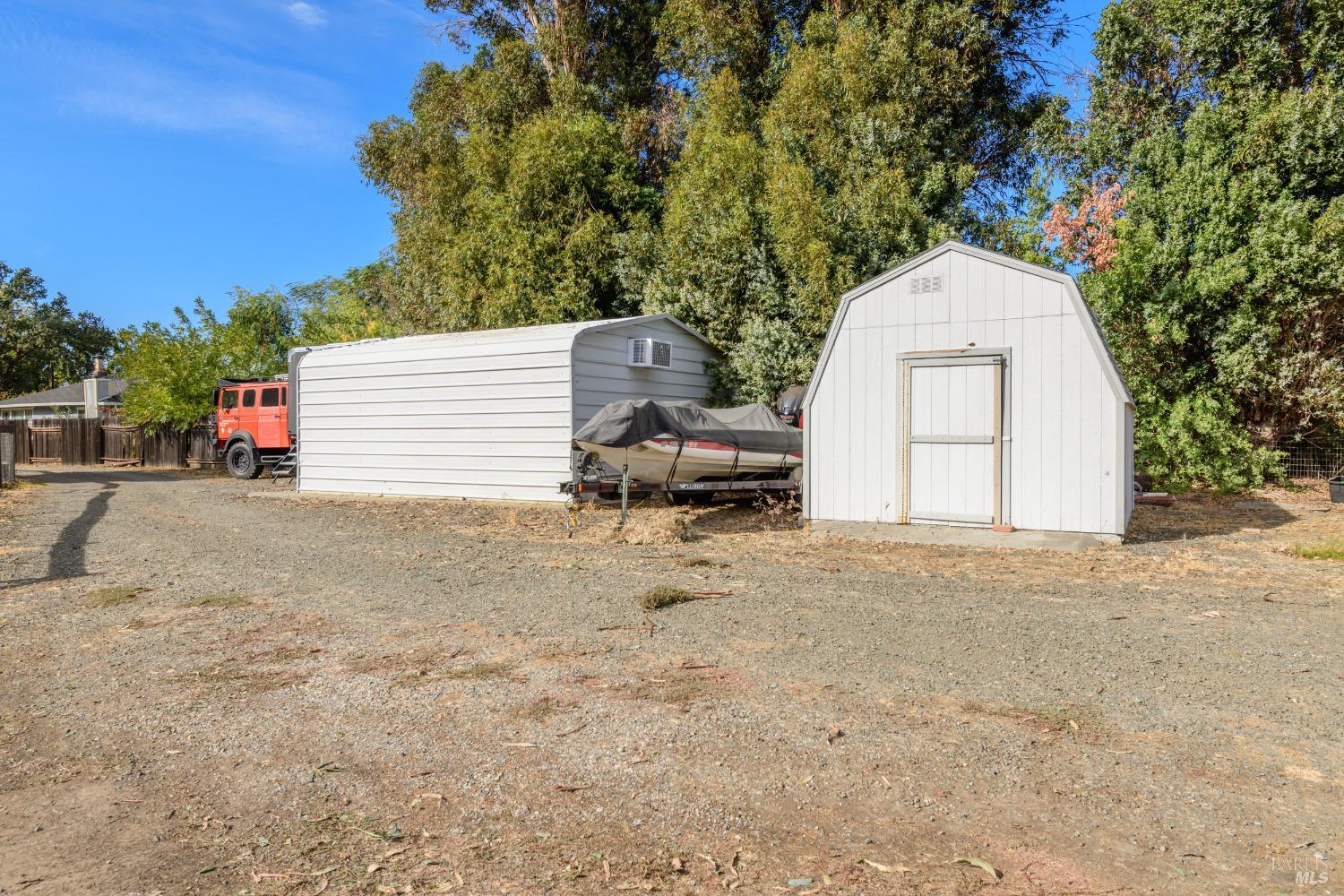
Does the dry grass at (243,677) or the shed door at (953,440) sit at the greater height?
the shed door at (953,440)

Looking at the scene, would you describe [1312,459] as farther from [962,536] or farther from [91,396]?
[91,396]

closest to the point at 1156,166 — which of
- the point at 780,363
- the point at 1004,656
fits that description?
the point at 780,363

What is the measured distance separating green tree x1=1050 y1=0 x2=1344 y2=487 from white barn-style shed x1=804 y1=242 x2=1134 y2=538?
6.25 m

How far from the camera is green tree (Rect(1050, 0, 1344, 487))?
14.0 metres

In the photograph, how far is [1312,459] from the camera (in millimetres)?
15250

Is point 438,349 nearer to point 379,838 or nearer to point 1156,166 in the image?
point 379,838

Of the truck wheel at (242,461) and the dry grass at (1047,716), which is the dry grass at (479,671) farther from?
the truck wheel at (242,461)

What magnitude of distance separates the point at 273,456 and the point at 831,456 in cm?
1518

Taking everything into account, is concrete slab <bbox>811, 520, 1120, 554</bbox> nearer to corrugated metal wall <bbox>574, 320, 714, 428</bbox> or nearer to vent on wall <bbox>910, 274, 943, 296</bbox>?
vent on wall <bbox>910, 274, 943, 296</bbox>

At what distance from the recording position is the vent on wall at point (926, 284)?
31.1 feet

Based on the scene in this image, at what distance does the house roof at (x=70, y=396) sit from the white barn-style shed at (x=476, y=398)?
28.7 metres

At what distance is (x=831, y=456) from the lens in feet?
33.3

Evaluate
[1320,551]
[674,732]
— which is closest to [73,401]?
[674,732]
